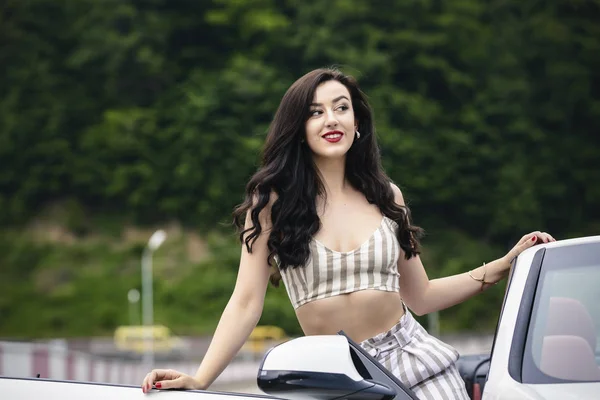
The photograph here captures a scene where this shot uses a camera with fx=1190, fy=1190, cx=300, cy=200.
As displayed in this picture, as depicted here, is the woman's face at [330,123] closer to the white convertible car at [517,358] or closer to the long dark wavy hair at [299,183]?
the long dark wavy hair at [299,183]

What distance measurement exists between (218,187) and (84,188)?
282 inches

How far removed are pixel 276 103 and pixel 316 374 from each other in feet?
202

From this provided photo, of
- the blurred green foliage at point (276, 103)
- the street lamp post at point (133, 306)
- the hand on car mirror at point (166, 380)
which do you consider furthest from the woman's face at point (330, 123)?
the blurred green foliage at point (276, 103)

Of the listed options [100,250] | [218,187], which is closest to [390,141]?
[218,187]

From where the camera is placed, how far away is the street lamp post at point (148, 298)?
162 ft

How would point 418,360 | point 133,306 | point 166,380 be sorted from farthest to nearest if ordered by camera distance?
1. point 133,306
2. point 418,360
3. point 166,380

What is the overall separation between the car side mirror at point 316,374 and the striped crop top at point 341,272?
0.69 meters

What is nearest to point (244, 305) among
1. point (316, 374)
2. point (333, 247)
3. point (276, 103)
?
point (333, 247)

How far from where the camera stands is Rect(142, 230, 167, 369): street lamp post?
49.4 meters

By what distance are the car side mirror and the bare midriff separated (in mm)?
678

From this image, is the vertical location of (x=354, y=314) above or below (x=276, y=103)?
below

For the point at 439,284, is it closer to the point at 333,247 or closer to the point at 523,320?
the point at 333,247

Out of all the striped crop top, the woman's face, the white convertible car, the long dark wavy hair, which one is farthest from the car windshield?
the woman's face

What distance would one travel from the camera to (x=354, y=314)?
3.13 m
